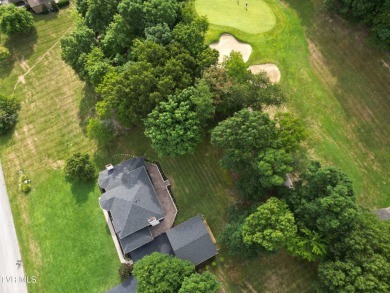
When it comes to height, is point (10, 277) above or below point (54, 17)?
below

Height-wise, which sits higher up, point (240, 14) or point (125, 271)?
point (240, 14)

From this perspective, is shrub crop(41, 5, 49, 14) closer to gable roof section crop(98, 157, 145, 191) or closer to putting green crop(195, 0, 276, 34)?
putting green crop(195, 0, 276, 34)

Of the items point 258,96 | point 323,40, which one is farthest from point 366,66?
point 258,96

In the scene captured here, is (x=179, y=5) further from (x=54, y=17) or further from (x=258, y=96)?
(x=54, y=17)

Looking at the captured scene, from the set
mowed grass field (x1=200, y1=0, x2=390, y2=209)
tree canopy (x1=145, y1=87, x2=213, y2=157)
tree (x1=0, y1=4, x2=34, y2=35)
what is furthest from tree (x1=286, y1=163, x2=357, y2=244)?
tree (x1=0, y1=4, x2=34, y2=35)

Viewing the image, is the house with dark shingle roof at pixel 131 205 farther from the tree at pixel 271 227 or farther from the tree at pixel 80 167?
the tree at pixel 271 227

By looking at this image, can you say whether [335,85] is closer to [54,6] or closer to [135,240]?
[135,240]

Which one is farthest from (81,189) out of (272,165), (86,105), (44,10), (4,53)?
(44,10)
